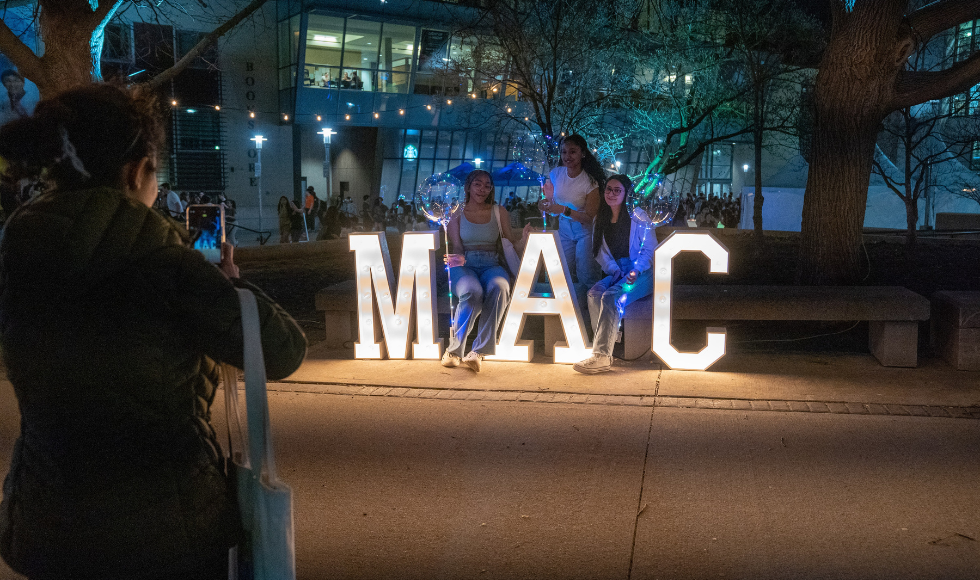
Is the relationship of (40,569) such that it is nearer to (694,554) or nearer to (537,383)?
(694,554)

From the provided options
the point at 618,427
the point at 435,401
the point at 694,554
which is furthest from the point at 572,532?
the point at 435,401

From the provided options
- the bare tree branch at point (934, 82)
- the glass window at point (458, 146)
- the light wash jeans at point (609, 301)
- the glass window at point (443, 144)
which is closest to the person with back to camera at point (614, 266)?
the light wash jeans at point (609, 301)

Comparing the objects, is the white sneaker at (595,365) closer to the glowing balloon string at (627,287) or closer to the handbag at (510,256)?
the glowing balloon string at (627,287)

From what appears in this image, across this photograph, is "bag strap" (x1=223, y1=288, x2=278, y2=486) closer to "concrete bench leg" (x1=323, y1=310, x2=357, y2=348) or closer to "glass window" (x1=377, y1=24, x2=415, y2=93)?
"concrete bench leg" (x1=323, y1=310, x2=357, y2=348)

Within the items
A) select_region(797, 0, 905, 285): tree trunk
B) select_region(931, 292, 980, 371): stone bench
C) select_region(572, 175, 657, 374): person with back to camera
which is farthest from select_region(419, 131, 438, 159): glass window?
select_region(931, 292, 980, 371): stone bench

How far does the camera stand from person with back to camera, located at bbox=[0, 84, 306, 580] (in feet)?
5.81

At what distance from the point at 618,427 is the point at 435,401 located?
5.06 ft

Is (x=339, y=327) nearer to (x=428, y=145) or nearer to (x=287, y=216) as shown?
(x=287, y=216)

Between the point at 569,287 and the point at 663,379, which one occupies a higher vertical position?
the point at 569,287

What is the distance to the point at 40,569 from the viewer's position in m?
1.84

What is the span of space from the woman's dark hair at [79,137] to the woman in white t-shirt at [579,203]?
6.54 metres

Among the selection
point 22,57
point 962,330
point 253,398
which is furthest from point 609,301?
point 22,57

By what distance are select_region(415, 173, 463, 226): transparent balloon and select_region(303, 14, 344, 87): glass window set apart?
32.2 meters

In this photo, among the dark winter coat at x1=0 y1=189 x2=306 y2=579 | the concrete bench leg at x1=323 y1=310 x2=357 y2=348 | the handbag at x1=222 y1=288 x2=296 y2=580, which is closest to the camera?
the dark winter coat at x1=0 y1=189 x2=306 y2=579
